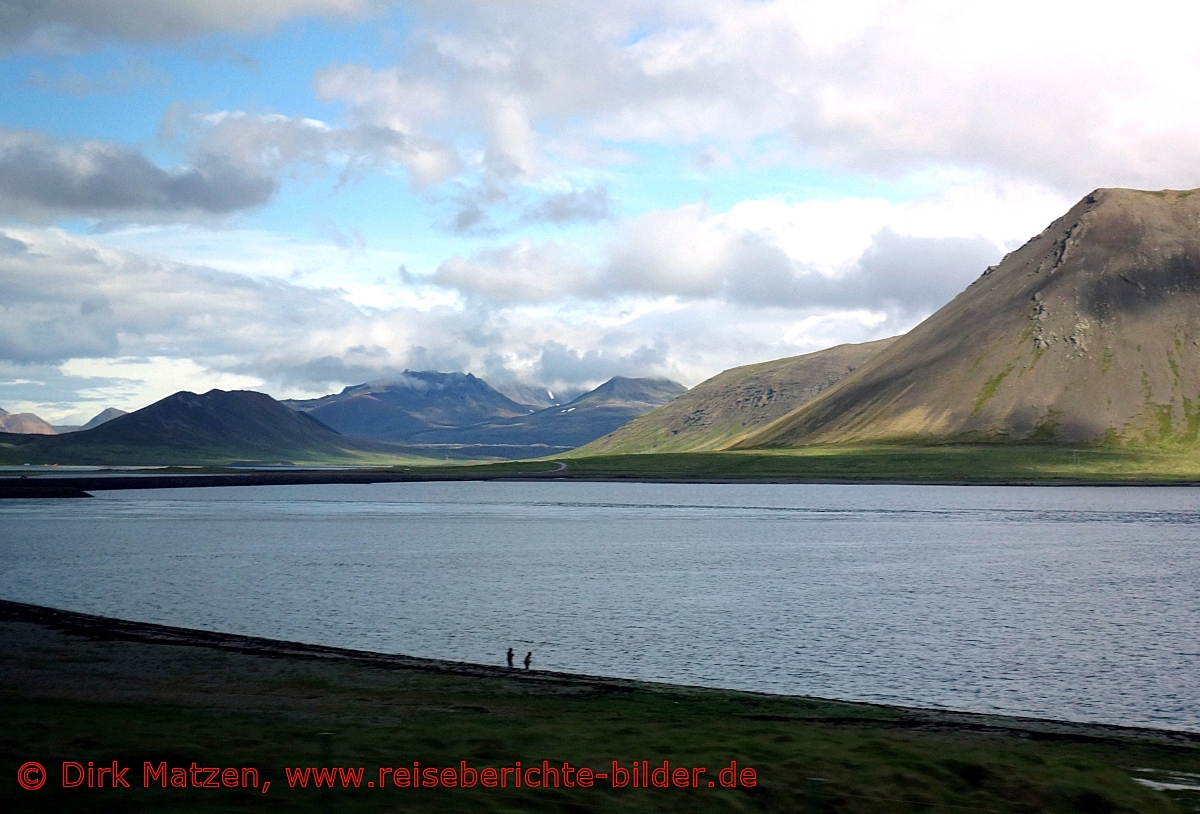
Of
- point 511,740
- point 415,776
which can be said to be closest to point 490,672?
point 511,740

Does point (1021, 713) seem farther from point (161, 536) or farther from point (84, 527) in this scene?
point (84, 527)

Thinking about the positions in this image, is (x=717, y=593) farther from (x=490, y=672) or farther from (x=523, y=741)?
(x=523, y=741)

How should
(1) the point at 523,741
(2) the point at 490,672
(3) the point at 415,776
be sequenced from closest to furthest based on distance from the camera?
(3) the point at 415,776 → (1) the point at 523,741 → (2) the point at 490,672

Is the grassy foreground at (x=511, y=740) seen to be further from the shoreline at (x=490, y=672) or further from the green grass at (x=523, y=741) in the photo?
the shoreline at (x=490, y=672)

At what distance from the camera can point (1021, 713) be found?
3114 cm

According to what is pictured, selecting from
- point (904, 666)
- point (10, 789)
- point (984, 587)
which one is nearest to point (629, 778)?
point (10, 789)

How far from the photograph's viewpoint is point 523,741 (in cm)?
2056

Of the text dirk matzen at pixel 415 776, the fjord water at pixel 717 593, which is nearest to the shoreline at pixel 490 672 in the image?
the fjord water at pixel 717 593

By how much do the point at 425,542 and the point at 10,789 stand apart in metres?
82.0

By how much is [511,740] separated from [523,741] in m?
0.25

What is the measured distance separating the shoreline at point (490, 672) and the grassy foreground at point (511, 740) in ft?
0.64

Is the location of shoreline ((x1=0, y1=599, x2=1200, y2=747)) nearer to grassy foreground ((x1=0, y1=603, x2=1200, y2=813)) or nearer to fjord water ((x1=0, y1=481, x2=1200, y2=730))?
grassy foreground ((x1=0, y1=603, x2=1200, y2=813))

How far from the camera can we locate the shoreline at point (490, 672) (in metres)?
26.5

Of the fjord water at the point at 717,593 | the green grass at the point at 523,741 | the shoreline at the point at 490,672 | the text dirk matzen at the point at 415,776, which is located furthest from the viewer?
the fjord water at the point at 717,593
